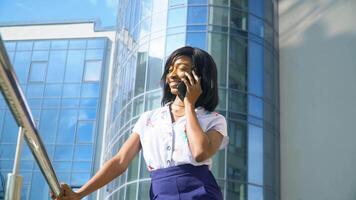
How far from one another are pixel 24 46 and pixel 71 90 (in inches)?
152

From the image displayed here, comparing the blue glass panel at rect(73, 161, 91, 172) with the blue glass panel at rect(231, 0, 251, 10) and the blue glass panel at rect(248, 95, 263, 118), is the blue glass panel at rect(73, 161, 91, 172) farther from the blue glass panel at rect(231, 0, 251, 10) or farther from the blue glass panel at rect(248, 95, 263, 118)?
the blue glass panel at rect(231, 0, 251, 10)

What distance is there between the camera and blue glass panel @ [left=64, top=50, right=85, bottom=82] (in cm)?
3022

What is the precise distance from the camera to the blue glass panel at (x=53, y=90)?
30.0 meters

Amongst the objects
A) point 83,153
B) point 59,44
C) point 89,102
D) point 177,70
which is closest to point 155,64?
point 177,70

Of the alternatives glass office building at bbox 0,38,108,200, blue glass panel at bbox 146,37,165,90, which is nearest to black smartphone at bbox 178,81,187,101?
blue glass panel at bbox 146,37,165,90

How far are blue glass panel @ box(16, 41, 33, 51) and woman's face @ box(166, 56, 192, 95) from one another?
29.9 metres

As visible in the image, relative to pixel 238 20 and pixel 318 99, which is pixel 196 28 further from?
pixel 318 99

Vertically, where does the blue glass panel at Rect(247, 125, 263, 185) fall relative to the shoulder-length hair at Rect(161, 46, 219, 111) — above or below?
above

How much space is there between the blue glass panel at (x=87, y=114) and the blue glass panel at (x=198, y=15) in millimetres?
14499

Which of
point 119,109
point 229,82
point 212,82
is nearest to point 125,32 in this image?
point 119,109

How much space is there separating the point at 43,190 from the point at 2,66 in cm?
2632

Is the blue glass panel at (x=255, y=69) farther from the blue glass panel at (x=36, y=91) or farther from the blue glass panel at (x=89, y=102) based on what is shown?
the blue glass panel at (x=36, y=91)

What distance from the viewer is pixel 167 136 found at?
225 cm

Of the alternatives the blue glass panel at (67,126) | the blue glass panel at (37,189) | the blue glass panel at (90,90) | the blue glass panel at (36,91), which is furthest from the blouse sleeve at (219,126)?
the blue glass panel at (36,91)
